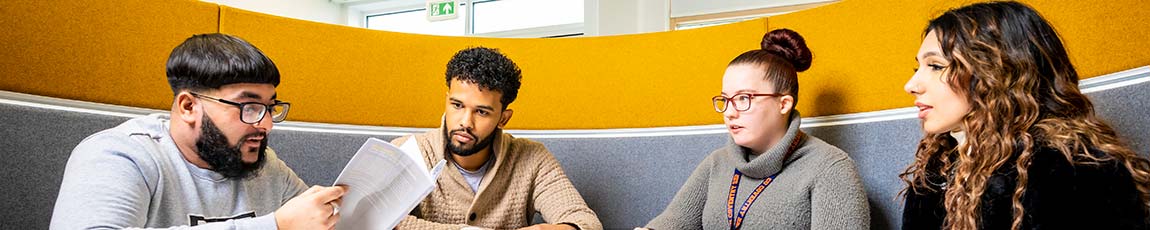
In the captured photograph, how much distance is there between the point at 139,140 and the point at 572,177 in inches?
52.6

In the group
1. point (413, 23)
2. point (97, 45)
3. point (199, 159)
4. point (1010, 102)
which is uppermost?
point (413, 23)

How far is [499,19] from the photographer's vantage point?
20.9ft

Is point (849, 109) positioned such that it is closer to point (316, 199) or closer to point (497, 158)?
point (497, 158)

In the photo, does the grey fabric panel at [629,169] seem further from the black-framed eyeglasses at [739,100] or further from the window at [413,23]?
the window at [413,23]

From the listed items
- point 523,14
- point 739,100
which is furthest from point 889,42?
point 523,14

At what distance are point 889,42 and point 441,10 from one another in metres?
4.48

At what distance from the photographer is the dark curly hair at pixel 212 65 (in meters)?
1.51

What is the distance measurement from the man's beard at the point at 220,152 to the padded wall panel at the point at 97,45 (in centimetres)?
51

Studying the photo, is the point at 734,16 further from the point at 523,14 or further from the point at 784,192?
the point at 784,192

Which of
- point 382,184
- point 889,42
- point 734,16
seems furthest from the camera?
point 734,16

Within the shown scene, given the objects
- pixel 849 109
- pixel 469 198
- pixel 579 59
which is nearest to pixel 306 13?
pixel 579 59

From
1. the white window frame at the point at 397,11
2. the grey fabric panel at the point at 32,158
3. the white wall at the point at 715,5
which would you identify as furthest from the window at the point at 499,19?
the grey fabric panel at the point at 32,158

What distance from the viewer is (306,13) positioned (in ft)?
20.5

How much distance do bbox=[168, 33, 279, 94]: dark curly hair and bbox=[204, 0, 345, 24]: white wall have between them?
3.92 metres
